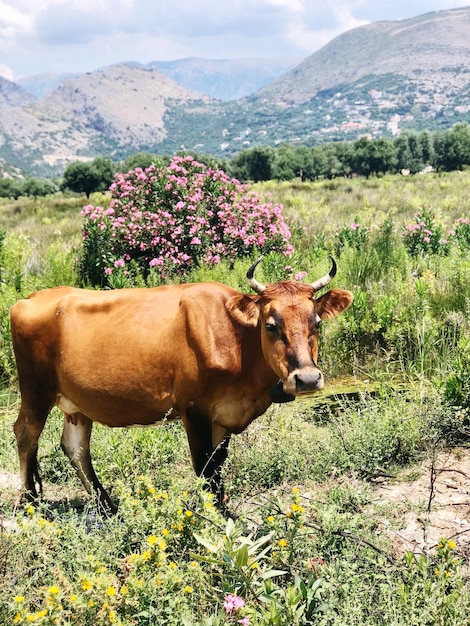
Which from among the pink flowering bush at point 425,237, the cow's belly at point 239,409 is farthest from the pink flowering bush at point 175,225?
the cow's belly at point 239,409

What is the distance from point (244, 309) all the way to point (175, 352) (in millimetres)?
558

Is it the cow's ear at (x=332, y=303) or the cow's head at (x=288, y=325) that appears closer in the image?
the cow's head at (x=288, y=325)

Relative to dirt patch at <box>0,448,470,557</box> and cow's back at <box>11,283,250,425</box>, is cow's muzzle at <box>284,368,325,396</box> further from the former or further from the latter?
dirt patch at <box>0,448,470,557</box>

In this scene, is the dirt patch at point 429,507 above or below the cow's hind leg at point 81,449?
below

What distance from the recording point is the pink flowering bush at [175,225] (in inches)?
407

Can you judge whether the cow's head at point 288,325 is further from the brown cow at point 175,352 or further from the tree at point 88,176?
the tree at point 88,176

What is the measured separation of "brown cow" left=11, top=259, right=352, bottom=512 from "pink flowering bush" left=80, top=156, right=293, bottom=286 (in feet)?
17.8

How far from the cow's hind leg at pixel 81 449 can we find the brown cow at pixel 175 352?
33 centimetres

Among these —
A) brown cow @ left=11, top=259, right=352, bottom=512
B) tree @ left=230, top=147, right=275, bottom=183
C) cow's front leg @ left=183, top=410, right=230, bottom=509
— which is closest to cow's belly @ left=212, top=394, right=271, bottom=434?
brown cow @ left=11, top=259, right=352, bottom=512

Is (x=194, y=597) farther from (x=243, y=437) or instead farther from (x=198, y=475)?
(x=243, y=437)

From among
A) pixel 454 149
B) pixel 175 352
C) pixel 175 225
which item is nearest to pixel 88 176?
pixel 454 149

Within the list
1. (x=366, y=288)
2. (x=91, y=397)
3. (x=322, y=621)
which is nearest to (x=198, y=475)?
(x=91, y=397)

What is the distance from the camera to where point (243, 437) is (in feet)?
18.0

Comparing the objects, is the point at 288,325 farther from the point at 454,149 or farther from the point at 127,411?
the point at 454,149
